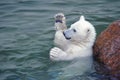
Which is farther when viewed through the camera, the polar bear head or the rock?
the polar bear head

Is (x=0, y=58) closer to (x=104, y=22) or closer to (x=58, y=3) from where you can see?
(x=104, y=22)

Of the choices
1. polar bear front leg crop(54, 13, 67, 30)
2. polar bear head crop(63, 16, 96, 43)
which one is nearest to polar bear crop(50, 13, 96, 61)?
polar bear head crop(63, 16, 96, 43)

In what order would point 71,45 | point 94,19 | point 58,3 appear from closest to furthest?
point 71,45 < point 94,19 < point 58,3

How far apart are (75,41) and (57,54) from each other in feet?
1.95

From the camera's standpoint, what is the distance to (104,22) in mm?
9680

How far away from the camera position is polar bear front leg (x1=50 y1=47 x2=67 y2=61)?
22.8ft

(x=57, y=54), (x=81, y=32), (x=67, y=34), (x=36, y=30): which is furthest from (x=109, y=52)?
(x=36, y=30)

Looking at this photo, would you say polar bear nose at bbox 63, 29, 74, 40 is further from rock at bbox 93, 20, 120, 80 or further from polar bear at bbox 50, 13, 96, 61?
rock at bbox 93, 20, 120, 80

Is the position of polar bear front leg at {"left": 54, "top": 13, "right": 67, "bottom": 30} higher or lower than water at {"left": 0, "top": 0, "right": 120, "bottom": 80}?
higher

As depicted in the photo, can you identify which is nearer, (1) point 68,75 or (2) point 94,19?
(1) point 68,75

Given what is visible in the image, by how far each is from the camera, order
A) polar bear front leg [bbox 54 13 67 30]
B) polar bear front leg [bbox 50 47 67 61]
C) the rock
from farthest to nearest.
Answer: polar bear front leg [bbox 54 13 67 30] < polar bear front leg [bbox 50 47 67 61] < the rock

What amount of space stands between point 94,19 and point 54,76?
3.47 meters

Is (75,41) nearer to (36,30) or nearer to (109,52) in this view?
(109,52)

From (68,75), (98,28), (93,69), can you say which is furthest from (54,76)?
(98,28)
